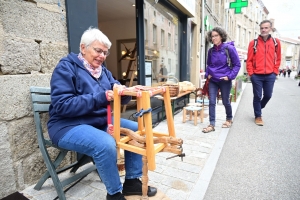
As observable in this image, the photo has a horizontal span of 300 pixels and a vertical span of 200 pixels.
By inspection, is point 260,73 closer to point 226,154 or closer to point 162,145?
point 226,154

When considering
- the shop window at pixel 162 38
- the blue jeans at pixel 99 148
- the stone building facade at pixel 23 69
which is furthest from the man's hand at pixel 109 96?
the shop window at pixel 162 38

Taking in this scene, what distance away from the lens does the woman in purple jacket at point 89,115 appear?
145 cm

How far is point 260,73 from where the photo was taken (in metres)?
3.85

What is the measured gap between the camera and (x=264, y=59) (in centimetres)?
379

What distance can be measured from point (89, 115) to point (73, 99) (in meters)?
0.24

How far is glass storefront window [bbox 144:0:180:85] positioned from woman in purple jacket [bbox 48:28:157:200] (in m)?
2.52

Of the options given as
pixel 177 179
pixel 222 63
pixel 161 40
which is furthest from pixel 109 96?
pixel 161 40

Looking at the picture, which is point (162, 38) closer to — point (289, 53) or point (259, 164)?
point (259, 164)

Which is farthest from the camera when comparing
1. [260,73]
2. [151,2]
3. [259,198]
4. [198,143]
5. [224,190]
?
[151,2]

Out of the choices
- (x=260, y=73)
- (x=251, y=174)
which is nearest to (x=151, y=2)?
(x=260, y=73)

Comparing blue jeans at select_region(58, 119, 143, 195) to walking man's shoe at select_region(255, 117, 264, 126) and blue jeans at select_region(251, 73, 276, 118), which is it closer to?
blue jeans at select_region(251, 73, 276, 118)

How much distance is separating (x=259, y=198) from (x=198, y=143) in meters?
1.32

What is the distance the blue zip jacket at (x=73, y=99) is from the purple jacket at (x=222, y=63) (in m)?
Answer: 2.28

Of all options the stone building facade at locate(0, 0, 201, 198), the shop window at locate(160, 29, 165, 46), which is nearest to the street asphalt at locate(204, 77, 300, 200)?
the stone building facade at locate(0, 0, 201, 198)
